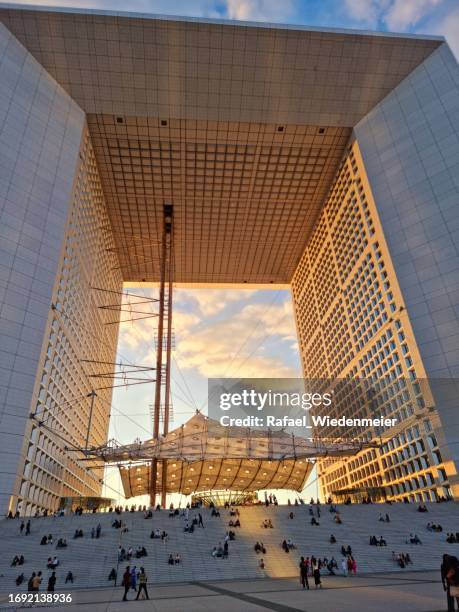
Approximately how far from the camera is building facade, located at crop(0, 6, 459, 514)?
115 feet

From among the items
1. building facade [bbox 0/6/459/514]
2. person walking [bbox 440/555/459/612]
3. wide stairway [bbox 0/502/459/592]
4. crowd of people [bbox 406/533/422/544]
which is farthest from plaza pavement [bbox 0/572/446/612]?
building facade [bbox 0/6/459/514]

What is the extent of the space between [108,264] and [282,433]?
34.1 meters

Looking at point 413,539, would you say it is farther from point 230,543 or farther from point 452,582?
point 452,582

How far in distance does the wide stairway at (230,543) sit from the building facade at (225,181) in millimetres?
5254

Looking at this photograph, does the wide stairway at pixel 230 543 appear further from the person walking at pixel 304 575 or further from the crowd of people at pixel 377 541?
the person walking at pixel 304 575

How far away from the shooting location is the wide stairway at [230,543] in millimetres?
21984

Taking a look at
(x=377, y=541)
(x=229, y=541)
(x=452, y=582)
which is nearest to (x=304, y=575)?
(x=452, y=582)

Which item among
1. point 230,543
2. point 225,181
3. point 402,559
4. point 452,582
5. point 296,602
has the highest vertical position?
point 225,181

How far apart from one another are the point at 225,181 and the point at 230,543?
3829cm

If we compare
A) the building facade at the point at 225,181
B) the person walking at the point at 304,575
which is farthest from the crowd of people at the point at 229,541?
the building facade at the point at 225,181

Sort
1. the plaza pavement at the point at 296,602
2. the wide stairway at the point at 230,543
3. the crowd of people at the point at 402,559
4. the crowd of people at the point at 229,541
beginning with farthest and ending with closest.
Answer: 1. the crowd of people at the point at 402,559
2. the wide stairway at the point at 230,543
3. the crowd of people at the point at 229,541
4. the plaza pavement at the point at 296,602

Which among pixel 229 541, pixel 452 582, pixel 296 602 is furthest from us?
pixel 229 541

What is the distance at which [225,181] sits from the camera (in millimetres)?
51625

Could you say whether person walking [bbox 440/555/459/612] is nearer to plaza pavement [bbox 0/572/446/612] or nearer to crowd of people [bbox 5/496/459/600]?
plaza pavement [bbox 0/572/446/612]
